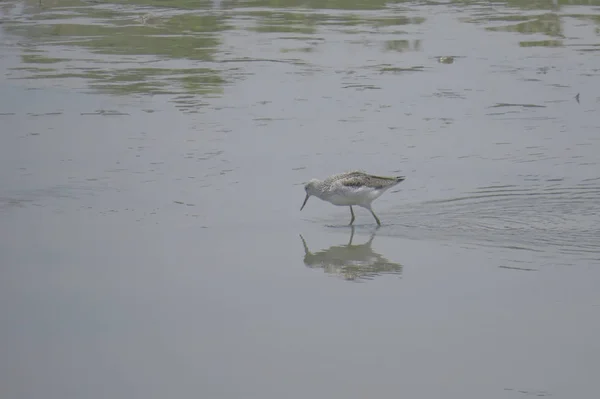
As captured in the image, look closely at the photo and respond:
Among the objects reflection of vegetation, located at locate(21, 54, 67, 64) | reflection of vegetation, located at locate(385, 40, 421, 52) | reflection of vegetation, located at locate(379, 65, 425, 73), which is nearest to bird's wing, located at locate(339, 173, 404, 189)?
reflection of vegetation, located at locate(379, 65, 425, 73)

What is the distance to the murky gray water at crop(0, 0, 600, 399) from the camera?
8.38 meters

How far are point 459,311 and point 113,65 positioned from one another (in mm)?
11934

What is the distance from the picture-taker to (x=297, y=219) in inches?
480

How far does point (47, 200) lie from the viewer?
1261 cm

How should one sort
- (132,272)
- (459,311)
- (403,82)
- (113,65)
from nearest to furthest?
(459,311)
(132,272)
(403,82)
(113,65)

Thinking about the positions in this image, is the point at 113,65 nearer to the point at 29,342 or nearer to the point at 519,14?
the point at 519,14

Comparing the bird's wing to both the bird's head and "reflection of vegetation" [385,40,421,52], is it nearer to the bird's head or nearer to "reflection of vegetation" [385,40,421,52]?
the bird's head

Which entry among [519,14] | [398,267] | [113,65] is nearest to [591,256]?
[398,267]

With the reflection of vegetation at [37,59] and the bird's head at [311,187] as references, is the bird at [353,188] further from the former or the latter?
the reflection of vegetation at [37,59]

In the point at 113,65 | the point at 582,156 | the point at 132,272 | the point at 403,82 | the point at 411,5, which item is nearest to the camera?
the point at 132,272

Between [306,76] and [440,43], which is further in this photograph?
[440,43]

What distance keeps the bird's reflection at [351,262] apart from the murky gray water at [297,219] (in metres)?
0.03

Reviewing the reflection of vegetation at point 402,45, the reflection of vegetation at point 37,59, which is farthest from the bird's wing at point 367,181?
the reflection of vegetation at point 37,59

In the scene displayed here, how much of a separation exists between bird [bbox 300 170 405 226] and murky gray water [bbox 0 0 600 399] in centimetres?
31
